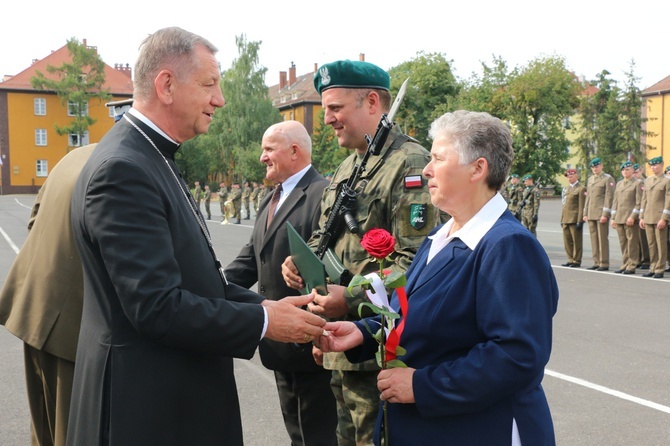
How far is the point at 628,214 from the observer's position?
14.5m

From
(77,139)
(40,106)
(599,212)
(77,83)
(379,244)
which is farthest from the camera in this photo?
(40,106)

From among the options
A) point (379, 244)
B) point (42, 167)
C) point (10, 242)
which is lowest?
point (10, 242)

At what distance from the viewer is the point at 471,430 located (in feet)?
7.08

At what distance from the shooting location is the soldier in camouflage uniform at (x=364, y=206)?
2.97 metres

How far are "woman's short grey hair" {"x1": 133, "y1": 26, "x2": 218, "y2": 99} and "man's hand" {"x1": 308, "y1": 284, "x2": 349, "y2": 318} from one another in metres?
1.01

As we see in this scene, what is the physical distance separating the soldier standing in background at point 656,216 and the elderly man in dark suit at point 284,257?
10633 mm

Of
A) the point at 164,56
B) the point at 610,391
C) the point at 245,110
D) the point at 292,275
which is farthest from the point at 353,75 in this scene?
the point at 245,110

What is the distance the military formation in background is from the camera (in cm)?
1344

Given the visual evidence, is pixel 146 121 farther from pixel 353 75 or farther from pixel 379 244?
pixel 353 75

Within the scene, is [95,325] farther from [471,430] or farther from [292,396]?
[292,396]

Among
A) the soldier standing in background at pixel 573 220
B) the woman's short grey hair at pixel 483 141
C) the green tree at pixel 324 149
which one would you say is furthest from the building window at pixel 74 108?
the woman's short grey hair at pixel 483 141

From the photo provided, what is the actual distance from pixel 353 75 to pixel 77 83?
70.3 meters

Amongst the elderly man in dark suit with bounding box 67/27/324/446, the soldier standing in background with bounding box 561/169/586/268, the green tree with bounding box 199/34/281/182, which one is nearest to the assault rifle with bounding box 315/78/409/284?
the elderly man in dark suit with bounding box 67/27/324/446

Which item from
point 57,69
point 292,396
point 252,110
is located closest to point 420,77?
point 252,110
